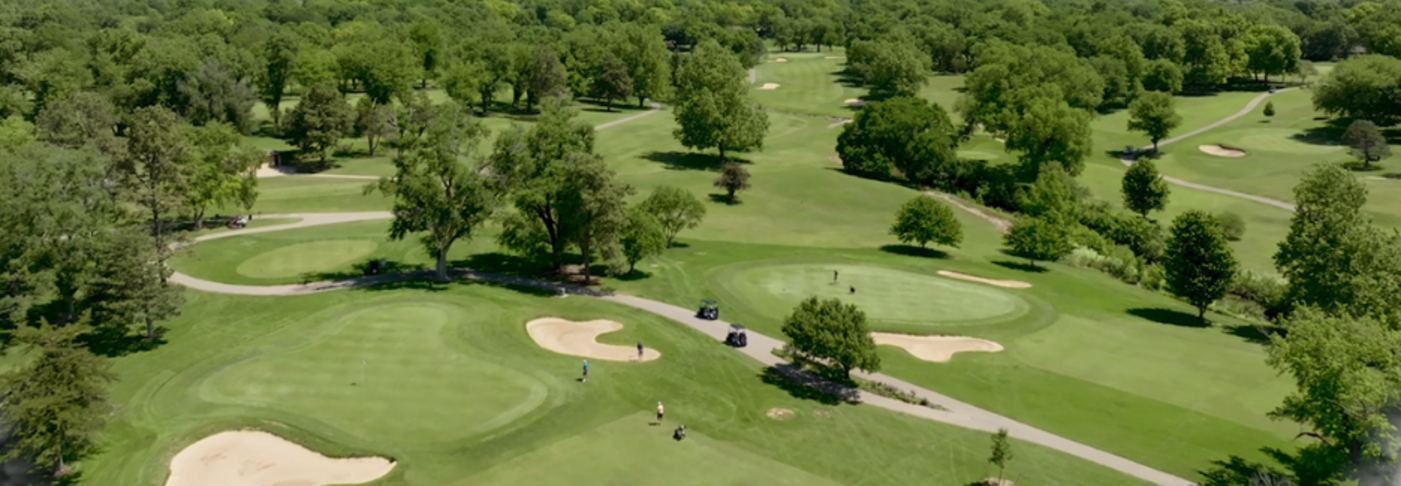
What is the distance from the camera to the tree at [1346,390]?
3606 centimetres

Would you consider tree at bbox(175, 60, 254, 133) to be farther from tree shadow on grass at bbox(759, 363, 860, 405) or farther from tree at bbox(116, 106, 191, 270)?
tree shadow on grass at bbox(759, 363, 860, 405)

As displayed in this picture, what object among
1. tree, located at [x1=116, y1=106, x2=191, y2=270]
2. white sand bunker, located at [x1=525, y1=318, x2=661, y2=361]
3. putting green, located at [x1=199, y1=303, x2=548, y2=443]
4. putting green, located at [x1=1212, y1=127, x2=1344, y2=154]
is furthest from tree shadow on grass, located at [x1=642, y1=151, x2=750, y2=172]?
putting green, located at [x1=1212, y1=127, x2=1344, y2=154]

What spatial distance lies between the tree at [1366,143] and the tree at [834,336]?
119309 mm

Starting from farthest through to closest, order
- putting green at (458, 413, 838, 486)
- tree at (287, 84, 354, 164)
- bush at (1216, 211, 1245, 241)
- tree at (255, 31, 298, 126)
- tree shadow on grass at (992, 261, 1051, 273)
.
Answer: tree at (255, 31, 298, 126)
tree at (287, 84, 354, 164)
bush at (1216, 211, 1245, 241)
tree shadow on grass at (992, 261, 1051, 273)
putting green at (458, 413, 838, 486)

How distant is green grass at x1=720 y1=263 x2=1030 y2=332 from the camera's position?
213 ft

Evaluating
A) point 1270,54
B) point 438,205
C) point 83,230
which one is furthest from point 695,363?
point 1270,54

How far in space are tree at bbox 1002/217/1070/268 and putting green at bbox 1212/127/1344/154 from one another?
79699 millimetres

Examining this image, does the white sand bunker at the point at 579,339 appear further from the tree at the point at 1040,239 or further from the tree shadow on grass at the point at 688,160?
the tree shadow on grass at the point at 688,160

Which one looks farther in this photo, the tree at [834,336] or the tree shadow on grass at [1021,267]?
the tree shadow on grass at [1021,267]

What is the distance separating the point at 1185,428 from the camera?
48.0 meters

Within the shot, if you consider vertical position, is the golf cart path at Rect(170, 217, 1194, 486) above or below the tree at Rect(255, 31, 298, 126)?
below

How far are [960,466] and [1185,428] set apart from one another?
15.5 meters

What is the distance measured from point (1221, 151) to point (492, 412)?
460 ft

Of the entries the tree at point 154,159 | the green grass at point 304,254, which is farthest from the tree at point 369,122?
the tree at point 154,159
